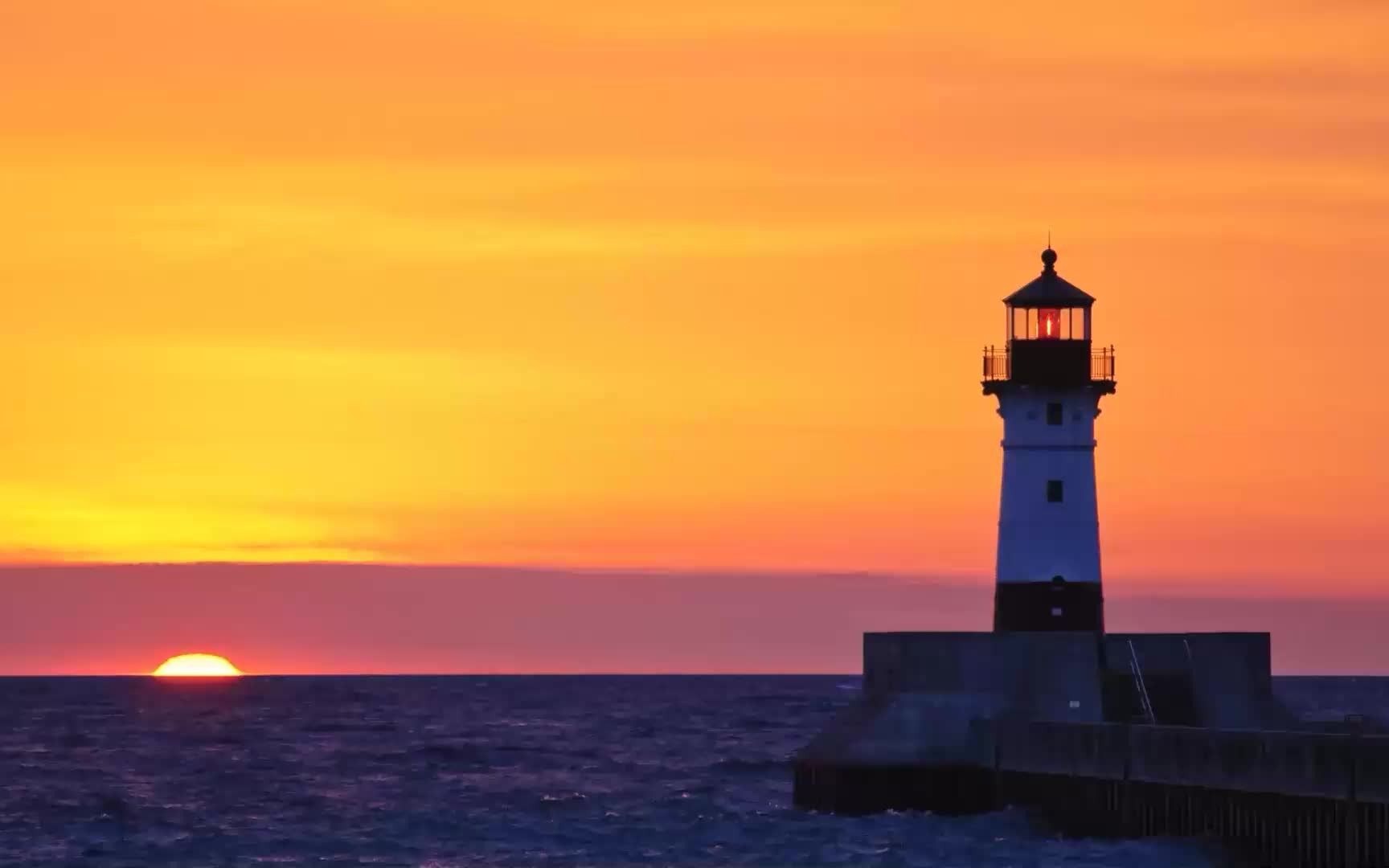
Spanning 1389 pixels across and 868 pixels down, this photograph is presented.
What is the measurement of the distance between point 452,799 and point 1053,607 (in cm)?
1643

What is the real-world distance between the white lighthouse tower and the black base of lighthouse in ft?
0.04

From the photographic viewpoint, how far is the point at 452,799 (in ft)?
171

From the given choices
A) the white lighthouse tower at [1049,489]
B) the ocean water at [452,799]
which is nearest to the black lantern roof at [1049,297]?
the white lighthouse tower at [1049,489]

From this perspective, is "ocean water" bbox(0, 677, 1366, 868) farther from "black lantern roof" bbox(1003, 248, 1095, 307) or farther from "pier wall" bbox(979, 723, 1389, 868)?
"black lantern roof" bbox(1003, 248, 1095, 307)

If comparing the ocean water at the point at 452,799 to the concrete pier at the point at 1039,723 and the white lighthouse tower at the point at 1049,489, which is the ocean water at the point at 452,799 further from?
the white lighthouse tower at the point at 1049,489

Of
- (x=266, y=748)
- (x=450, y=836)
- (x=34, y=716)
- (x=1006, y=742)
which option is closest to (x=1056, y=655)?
(x=1006, y=742)

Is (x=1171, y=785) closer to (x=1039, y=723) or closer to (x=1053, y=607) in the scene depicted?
(x=1039, y=723)

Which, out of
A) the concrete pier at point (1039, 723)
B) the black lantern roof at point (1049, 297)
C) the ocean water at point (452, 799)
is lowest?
the ocean water at point (452, 799)

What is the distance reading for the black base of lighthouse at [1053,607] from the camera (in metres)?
41.0

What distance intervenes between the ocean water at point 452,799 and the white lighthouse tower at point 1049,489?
4.65 metres

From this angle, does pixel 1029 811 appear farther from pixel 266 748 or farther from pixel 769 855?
pixel 266 748

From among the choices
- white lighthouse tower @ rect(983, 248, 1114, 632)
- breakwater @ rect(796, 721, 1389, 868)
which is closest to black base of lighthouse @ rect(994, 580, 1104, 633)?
white lighthouse tower @ rect(983, 248, 1114, 632)

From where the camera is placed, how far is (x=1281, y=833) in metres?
32.0

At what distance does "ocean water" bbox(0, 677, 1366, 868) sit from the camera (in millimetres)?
37406
